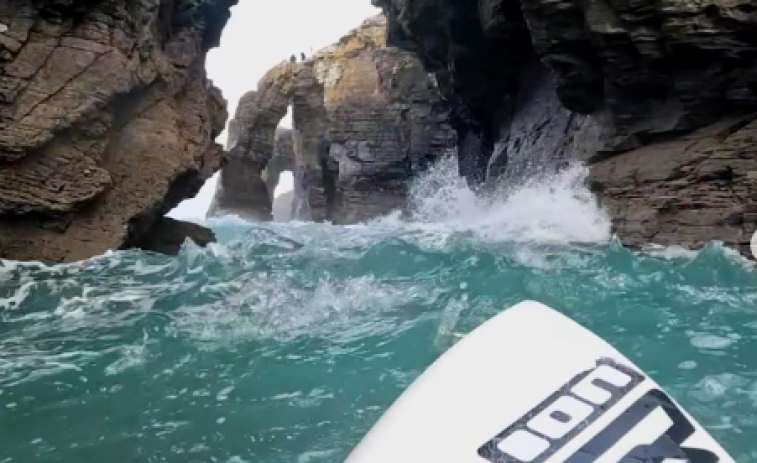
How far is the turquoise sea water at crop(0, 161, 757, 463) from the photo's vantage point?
3459 mm

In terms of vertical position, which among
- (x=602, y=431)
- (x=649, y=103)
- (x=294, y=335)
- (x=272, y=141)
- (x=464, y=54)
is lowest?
(x=294, y=335)

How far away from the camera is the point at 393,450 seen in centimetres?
159

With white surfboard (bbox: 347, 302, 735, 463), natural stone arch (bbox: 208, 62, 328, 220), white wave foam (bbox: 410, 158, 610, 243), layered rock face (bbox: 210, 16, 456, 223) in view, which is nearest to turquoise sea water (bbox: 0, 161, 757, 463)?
white wave foam (bbox: 410, 158, 610, 243)

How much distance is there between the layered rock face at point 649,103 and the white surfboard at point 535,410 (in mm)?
6495

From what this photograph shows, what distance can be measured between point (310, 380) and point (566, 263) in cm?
387

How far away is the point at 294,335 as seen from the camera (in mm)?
5066

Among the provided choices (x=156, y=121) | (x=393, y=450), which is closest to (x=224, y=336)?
(x=393, y=450)

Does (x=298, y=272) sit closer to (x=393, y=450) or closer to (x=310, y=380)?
(x=310, y=380)

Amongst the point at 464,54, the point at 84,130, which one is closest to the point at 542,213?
the point at 464,54

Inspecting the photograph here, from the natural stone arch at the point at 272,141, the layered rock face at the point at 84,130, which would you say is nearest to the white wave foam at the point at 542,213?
the layered rock face at the point at 84,130

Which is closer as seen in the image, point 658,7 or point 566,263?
point 566,263

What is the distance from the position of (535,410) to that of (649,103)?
29.9 ft

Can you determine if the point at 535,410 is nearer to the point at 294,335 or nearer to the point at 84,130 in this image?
the point at 294,335

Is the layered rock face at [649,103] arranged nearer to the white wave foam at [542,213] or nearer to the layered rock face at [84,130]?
the white wave foam at [542,213]
